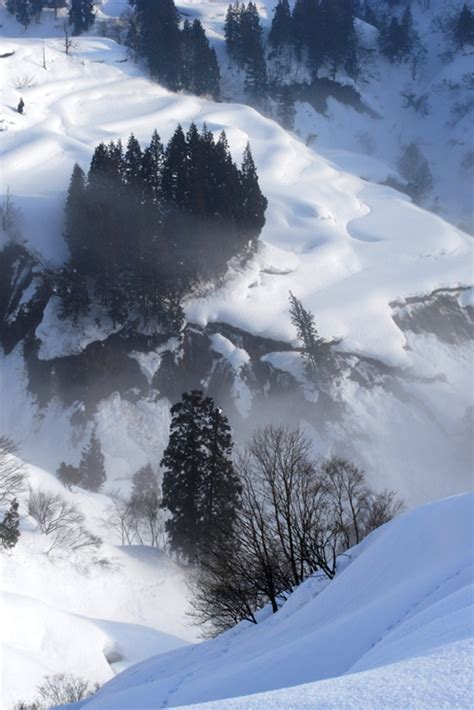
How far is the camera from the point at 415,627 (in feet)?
19.4

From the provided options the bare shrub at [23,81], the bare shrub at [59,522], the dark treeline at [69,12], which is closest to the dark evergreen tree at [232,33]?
the dark treeline at [69,12]

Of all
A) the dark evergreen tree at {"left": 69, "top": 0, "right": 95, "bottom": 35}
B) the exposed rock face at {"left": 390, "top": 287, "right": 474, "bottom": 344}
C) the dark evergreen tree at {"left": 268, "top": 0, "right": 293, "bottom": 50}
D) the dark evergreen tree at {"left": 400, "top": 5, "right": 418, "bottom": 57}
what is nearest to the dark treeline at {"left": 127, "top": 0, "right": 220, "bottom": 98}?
the dark evergreen tree at {"left": 69, "top": 0, "right": 95, "bottom": 35}

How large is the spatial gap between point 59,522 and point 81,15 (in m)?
111

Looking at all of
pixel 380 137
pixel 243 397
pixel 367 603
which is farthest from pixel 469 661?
pixel 380 137

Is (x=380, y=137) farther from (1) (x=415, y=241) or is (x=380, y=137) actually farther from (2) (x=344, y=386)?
(2) (x=344, y=386)

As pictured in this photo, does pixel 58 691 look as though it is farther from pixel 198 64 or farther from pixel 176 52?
pixel 198 64

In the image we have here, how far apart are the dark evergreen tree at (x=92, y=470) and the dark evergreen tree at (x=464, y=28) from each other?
11850 cm

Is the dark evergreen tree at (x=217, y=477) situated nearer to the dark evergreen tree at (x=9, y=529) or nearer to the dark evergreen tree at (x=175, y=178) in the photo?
the dark evergreen tree at (x=9, y=529)

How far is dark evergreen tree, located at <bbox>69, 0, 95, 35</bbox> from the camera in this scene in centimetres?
10712

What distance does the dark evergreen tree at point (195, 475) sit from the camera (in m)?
32.2

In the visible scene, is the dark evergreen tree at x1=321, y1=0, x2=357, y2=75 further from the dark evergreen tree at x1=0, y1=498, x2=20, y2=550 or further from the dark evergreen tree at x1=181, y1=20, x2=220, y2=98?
the dark evergreen tree at x1=0, y1=498, x2=20, y2=550

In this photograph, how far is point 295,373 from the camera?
165ft

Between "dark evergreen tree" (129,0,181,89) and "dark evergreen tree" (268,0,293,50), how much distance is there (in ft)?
67.7

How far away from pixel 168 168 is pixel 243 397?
26906mm
